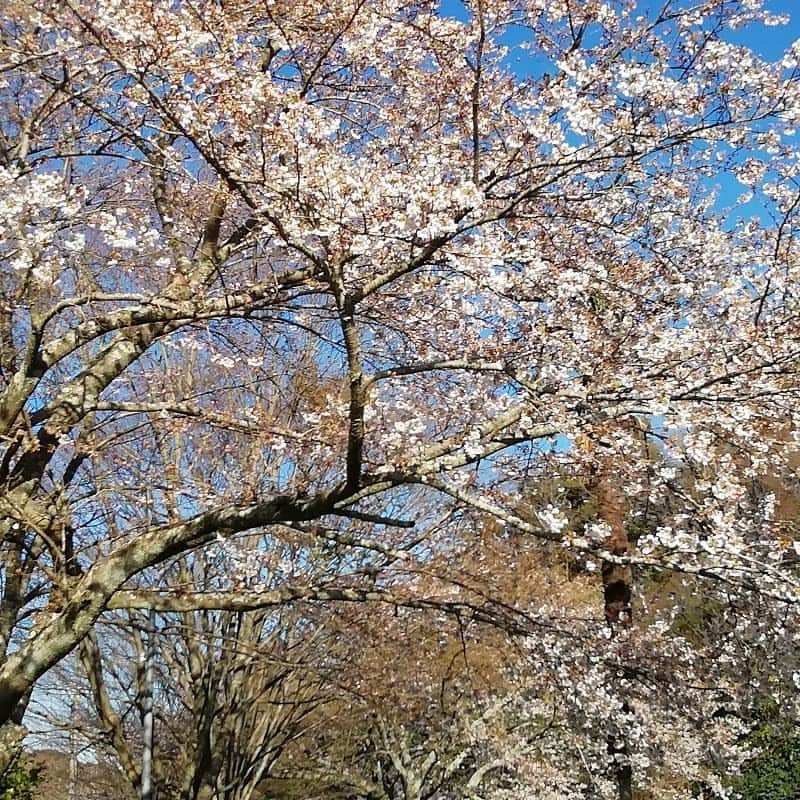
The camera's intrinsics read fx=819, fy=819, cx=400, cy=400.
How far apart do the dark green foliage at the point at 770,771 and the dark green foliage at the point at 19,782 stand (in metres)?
9.77

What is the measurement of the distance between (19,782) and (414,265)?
8.98 metres

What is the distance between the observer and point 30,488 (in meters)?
4.91

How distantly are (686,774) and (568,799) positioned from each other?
6.14 ft

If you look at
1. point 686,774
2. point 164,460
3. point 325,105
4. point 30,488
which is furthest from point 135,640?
point 686,774

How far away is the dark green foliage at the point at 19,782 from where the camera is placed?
29.8 feet

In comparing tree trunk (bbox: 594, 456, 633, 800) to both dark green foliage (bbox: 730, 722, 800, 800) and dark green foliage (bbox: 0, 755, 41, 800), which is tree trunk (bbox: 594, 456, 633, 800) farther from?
dark green foliage (bbox: 0, 755, 41, 800)

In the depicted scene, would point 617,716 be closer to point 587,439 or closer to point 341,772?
point 341,772

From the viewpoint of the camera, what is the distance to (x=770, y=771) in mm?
12180

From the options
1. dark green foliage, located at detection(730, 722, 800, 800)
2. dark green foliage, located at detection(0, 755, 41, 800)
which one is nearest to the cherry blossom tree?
dark green foliage, located at detection(0, 755, 41, 800)

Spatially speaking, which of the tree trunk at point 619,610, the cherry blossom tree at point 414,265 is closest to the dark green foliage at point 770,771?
the tree trunk at point 619,610

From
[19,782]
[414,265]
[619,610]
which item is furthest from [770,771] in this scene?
[414,265]

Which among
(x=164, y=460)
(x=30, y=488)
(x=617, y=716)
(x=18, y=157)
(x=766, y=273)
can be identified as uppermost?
(x=18, y=157)

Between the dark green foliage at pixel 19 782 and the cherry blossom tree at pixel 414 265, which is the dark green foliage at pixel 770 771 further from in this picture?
the dark green foliage at pixel 19 782

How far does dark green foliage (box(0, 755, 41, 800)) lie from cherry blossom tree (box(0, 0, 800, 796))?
433 cm
